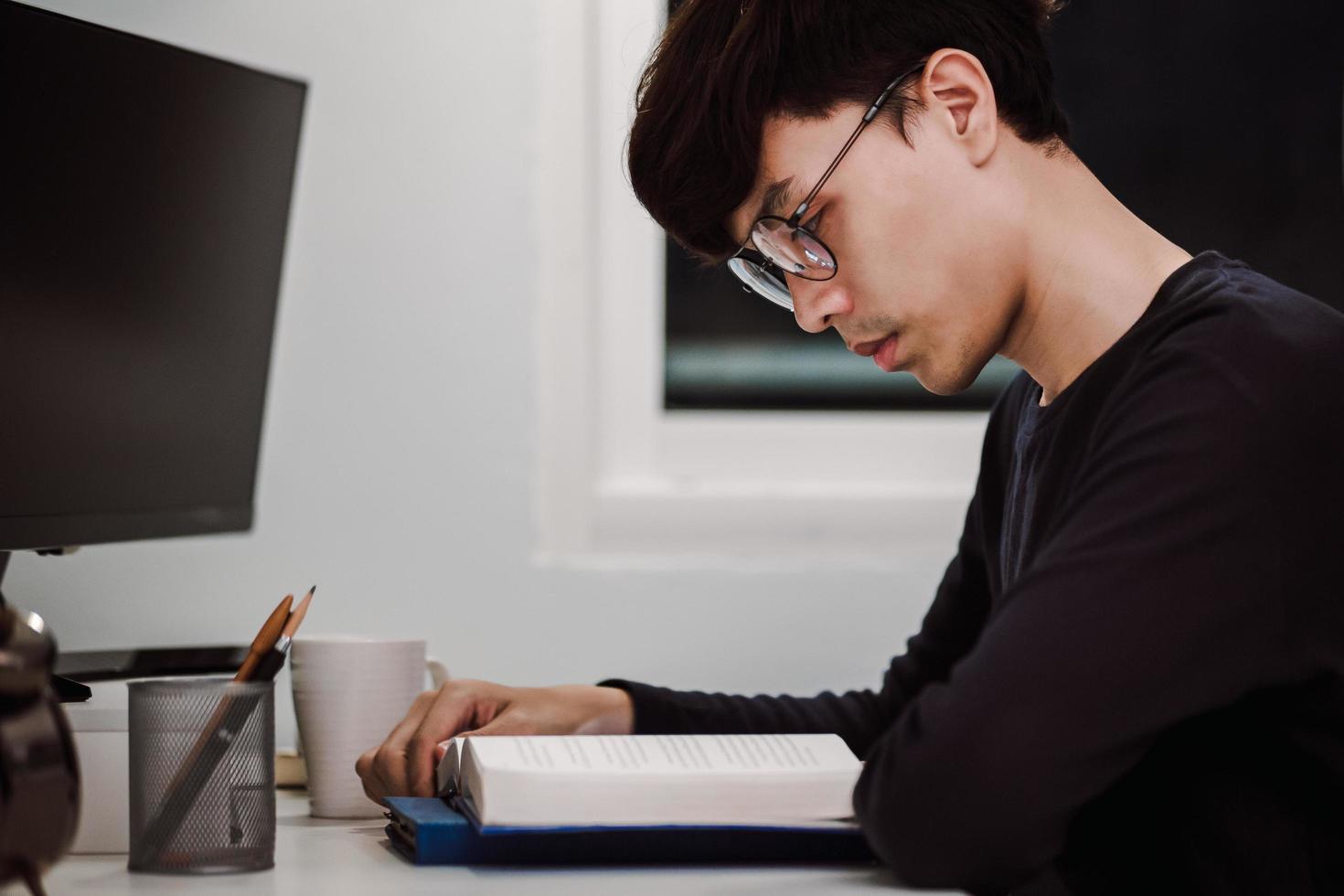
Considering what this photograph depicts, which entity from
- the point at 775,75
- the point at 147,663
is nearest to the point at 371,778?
the point at 147,663

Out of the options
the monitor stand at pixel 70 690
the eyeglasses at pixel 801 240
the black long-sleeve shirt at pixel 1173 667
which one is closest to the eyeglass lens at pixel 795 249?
the eyeglasses at pixel 801 240

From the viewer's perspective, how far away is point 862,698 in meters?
1.30

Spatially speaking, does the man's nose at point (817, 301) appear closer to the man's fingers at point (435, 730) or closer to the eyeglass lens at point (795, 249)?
the eyeglass lens at point (795, 249)

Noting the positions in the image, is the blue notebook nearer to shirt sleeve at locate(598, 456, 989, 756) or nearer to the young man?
the young man

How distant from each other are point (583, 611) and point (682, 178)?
682 mm

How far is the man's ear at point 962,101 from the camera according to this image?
1.02 metres

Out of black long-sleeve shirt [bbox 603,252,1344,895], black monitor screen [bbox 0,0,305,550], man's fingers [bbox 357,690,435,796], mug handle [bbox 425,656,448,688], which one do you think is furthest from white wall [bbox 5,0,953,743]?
black long-sleeve shirt [bbox 603,252,1344,895]

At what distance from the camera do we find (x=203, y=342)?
135cm

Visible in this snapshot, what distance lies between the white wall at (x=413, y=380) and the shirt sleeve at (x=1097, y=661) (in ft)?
2.73

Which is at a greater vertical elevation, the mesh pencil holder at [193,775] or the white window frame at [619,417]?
the white window frame at [619,417]

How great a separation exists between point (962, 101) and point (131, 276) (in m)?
0.73

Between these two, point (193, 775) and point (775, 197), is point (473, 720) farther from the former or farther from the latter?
point (775, 197)

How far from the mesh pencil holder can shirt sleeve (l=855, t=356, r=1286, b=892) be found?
359mm

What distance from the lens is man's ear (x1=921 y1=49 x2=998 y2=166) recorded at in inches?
40.2
